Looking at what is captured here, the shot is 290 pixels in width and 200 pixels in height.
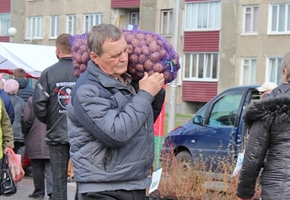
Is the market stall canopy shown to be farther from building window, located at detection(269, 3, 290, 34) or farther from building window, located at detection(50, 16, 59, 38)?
building window, located at detection(50, 16, 59, 38)

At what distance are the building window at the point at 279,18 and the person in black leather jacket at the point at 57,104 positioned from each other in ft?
103

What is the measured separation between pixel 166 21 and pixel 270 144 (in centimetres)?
4019

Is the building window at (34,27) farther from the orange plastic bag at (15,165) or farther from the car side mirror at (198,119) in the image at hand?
the orange plastic bag at (15,165)

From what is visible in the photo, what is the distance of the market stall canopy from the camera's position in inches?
608

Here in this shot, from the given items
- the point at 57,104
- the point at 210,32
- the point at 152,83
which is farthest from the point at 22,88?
the point at 210,32

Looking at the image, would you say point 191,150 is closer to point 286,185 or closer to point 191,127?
point 191,127

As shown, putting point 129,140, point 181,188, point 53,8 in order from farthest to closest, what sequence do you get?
point 53,8
point 181,188
point 129,140

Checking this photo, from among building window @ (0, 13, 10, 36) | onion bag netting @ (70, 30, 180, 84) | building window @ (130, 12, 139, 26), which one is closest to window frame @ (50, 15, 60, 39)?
building window @ (0, 13, 10, 36)

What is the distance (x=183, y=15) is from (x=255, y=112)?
39.4m

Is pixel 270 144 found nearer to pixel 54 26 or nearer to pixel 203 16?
pixel 203 16

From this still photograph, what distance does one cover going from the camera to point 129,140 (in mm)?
3766

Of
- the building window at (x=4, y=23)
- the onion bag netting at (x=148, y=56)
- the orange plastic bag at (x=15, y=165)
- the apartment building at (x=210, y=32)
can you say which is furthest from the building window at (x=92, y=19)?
the onion bag netting at (x=148, y=56)

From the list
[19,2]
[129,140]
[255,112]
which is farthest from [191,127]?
[19,2]

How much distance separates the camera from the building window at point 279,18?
37.7m
